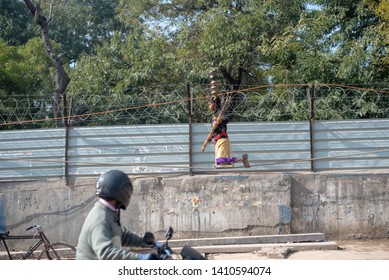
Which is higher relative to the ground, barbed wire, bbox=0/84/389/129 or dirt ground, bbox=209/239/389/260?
barbed wire, bbox=0/84/389/129

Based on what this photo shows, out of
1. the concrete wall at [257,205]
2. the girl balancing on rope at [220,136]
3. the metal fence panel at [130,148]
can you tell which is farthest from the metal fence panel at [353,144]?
the metal fence panel at [130,148]

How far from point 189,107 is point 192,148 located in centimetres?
73

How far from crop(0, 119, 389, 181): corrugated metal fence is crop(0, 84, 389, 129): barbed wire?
0.29 metres

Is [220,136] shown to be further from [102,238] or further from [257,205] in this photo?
[102,238]

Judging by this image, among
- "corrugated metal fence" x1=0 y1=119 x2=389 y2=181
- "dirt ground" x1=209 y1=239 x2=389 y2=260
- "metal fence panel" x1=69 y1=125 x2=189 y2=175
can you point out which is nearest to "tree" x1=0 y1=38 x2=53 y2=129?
"corrugated metal fence" x1=0 y1=119 x2=389 y2=181

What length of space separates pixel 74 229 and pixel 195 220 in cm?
214

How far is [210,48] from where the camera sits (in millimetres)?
13891

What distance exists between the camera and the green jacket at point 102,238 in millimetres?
3998

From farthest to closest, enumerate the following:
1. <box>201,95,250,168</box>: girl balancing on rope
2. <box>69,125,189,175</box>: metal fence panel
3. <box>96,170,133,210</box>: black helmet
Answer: <box>69,125,189,175</box>: metal fence panel, <box>201,95,250,168</box>: girl balancing on rope, <box>96,170,133,210</box>: black helmet

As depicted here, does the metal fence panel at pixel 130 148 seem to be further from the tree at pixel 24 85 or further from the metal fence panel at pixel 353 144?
the metal fence panel at pixel 353 144

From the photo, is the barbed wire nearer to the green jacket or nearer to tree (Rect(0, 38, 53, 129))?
tree (Rect(0, 38, 53, 129))

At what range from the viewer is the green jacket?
3998mm

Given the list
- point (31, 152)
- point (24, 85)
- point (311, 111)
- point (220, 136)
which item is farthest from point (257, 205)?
point (24, 85)
